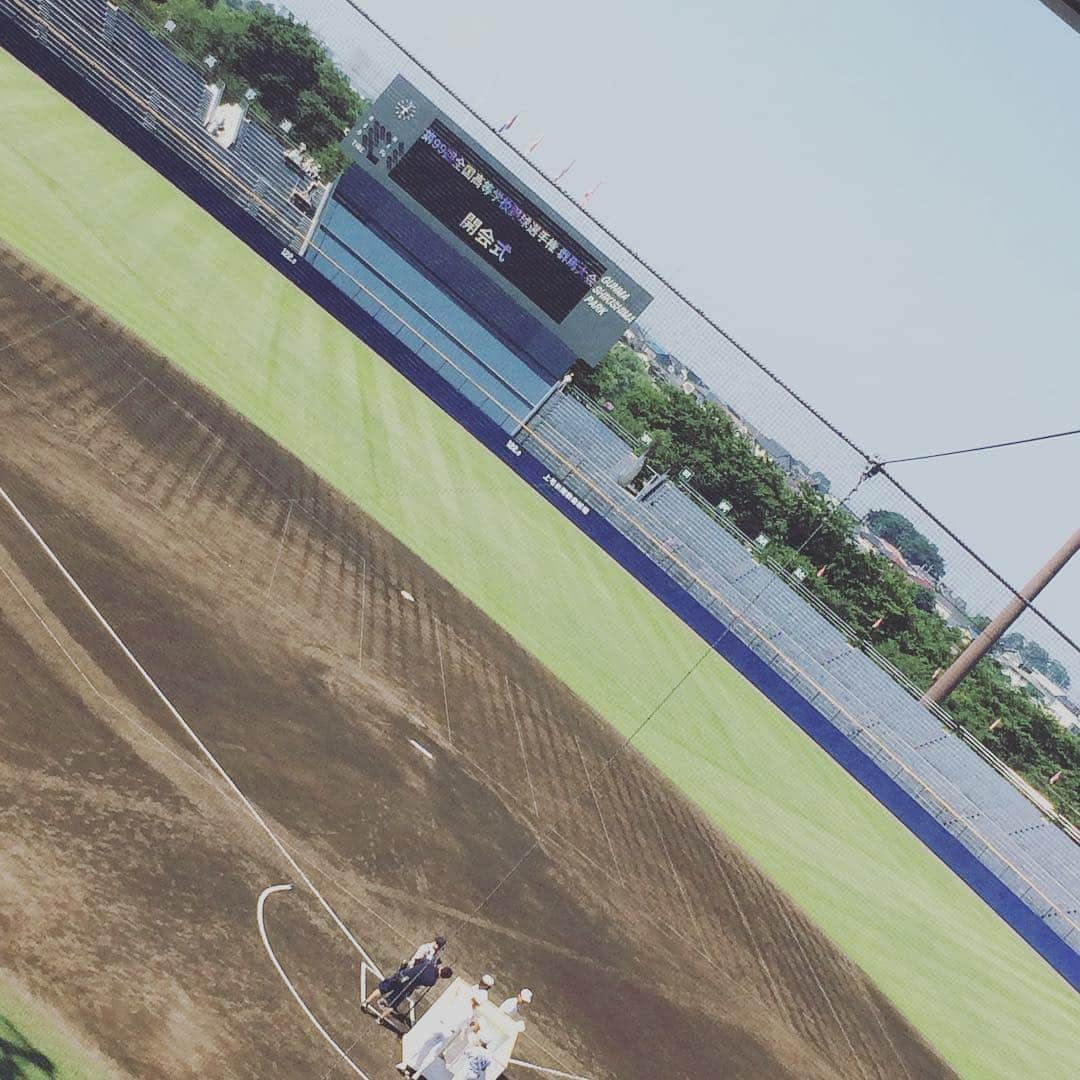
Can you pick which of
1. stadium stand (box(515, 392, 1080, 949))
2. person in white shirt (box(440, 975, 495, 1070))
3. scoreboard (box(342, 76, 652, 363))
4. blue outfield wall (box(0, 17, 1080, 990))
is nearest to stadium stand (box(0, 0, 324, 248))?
blue outfield wall (box(0, 17, 1080, 990))

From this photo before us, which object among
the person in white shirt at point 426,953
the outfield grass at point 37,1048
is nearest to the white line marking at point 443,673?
the person in white shirt at point 426,953

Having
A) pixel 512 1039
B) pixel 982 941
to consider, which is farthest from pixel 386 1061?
pixel 982 941

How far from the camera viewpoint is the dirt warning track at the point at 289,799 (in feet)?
35.3

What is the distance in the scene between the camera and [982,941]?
27781mm

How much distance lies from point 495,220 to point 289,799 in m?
29.2

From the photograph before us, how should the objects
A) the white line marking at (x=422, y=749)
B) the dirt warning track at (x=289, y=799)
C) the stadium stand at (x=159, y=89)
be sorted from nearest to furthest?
the dirt warning track at (x=289, y=799)
the white line marking at (x=422, y=749)
the stadium stand at (x=159, y=89)

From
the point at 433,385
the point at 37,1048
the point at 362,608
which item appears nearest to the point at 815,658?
the point at 433,385

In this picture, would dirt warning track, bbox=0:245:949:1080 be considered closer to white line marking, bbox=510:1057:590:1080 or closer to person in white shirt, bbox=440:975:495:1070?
white line marking, bbox=510:1057:590:1080

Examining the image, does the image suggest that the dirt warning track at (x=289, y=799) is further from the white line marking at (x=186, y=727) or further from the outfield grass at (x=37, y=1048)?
the outfield grass at (x=37, y=1048)

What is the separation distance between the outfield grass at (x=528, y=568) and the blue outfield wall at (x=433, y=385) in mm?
584

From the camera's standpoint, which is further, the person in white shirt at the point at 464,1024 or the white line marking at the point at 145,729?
the white line marking at the point at 145,729

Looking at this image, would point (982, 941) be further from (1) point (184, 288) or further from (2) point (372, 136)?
(2) point (372, 136)

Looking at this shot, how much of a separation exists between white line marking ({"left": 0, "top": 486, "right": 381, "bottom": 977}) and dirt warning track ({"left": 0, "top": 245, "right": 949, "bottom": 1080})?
91 mm

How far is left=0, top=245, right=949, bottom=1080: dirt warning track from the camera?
423 inches
